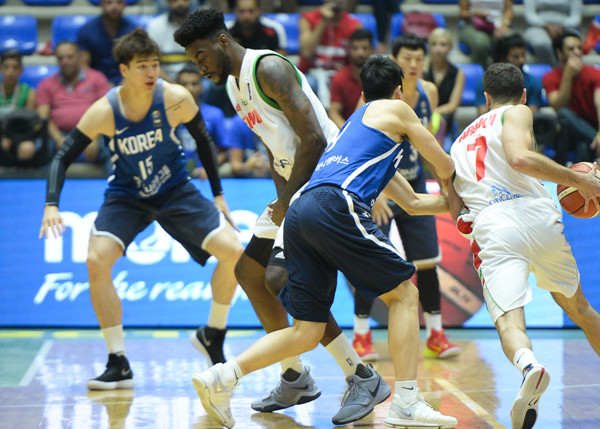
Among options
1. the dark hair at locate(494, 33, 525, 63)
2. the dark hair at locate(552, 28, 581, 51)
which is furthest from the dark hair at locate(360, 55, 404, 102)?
the dark hair at locate(552, 28, 581, 51)

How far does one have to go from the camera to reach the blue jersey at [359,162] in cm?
409

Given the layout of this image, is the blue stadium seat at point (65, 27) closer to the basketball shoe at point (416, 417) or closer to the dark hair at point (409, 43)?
the dark hair at point (409, 43)

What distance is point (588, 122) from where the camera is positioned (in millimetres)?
8703

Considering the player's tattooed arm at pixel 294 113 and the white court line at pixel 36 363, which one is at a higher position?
the player's tattooed arm at pixel 294 113

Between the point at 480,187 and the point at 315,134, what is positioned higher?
the point at 315,134

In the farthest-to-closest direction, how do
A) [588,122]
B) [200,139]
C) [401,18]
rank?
[401,18]
[588,122]
[200,139]

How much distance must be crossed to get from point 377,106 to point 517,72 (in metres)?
0.83

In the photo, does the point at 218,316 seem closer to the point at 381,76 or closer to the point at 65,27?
the point at 381,76

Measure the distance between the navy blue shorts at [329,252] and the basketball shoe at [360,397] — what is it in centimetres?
54

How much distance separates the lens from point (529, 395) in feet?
12.5

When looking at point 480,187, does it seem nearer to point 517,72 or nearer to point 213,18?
point 517,72

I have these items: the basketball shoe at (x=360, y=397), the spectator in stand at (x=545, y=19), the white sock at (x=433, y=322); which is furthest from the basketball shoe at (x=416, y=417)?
the spectator in stand at (x=545, y=19)

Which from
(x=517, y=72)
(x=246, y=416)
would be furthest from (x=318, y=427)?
(x=517, y=72)

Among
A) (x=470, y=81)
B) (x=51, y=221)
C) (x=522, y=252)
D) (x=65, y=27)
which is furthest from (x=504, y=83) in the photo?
(x=65, y=27)
